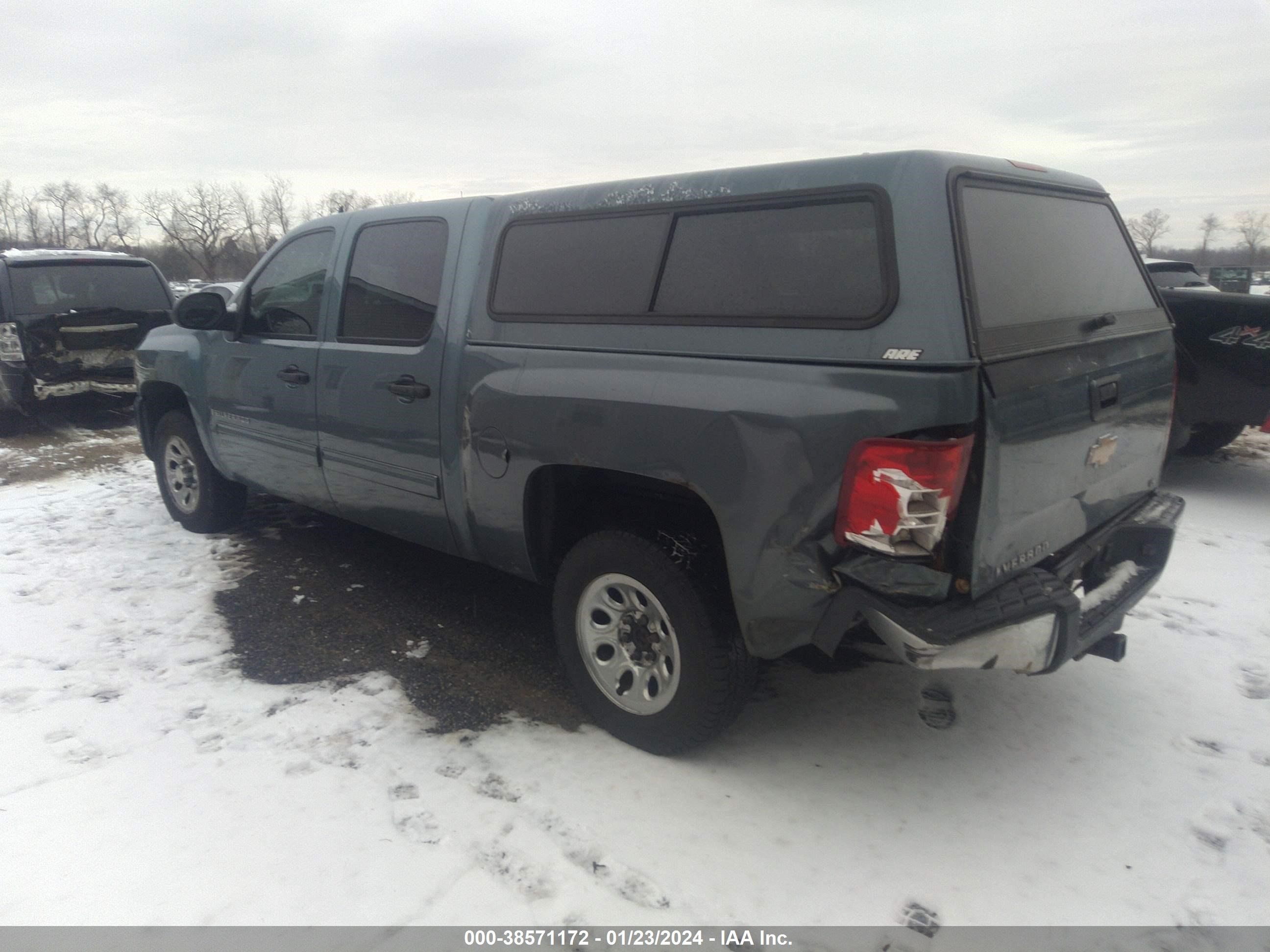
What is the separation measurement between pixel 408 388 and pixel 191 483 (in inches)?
110

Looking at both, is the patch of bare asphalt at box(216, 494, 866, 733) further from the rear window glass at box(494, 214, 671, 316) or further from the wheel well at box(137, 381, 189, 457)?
the rear window glass at box(494, 214, 671, 316)

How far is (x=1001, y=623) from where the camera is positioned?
2363mm

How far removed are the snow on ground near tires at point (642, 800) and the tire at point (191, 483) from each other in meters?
1.52

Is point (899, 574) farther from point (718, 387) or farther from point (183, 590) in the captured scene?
point (183, 590)

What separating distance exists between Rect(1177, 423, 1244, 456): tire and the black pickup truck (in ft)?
2.73

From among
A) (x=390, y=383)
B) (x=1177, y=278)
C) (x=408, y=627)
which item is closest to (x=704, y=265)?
(x=390, y=383)

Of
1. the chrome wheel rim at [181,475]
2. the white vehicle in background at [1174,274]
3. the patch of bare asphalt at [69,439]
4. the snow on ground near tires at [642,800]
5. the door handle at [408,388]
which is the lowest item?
the snow on ground near tires at [642,800]

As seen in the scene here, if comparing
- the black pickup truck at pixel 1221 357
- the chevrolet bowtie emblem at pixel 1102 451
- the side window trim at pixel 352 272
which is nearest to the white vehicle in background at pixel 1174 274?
the black pickup truck at pixel 1221 357

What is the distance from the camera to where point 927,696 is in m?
3.47

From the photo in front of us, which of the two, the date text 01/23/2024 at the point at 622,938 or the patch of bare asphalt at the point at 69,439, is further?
the patch of bare asphalt at the point at 69,439

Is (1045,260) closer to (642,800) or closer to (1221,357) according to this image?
(642,800)

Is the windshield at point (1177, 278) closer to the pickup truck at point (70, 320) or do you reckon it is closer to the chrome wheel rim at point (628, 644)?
the chrome wheel rim at point (628, 644)

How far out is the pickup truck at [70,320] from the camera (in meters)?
8.57

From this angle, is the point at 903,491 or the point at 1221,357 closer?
the point at 903,491
